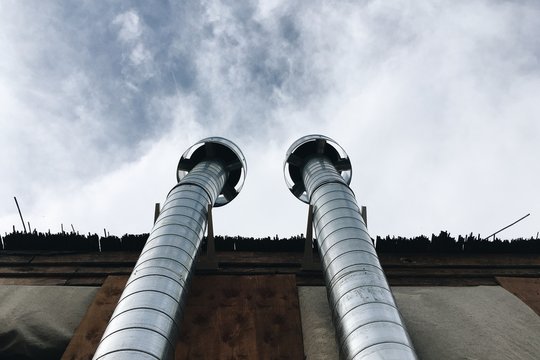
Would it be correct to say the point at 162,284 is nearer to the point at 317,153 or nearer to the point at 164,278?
the point at 164,278

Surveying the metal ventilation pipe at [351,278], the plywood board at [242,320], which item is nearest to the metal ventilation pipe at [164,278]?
the plywood board at [242,320]

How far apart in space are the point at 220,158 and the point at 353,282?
7.24 meters

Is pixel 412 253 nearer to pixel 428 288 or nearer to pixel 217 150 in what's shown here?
pixel 428 288

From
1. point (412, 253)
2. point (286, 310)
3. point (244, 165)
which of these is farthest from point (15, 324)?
point (412, 253)

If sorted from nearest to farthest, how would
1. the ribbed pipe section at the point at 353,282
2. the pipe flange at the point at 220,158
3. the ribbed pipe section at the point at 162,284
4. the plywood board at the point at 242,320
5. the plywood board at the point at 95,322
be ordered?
the ribbed pipe section at the point at 353,282
the ribbed pipe section at the point at 162,284
the plywood board at the point at 95,322
the plywood board at the point at 242,320
the pipe flange at the point at 220,158

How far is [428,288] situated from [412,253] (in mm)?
2236

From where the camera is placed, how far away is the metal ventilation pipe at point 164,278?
673 cm

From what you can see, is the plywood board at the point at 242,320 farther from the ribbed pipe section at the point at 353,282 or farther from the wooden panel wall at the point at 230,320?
the ribbed pipe section at the point at 353,282

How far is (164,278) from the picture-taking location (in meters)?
8.15

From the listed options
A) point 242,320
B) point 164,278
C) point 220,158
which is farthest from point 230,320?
point 220,158

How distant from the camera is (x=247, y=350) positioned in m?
8.45

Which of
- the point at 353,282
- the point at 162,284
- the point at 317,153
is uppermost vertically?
the point at 317,153

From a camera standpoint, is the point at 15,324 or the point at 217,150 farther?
the point at 217,150

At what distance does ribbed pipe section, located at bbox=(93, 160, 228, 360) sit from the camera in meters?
6.71
